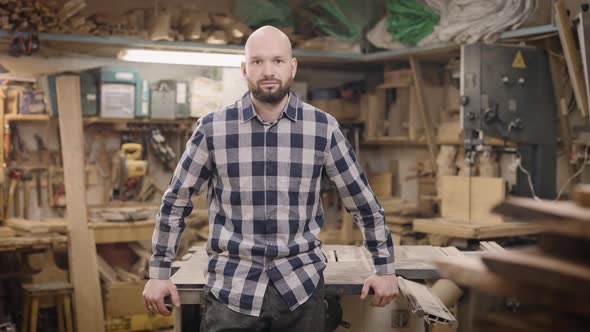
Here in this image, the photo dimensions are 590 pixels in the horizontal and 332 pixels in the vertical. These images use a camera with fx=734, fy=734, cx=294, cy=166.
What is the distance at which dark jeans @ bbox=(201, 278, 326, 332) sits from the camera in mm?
2199

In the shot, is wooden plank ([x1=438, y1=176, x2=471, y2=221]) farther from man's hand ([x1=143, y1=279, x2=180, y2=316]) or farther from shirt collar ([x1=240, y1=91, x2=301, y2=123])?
man's hand ([x1=143, y1=279, x2=180, y2=316])

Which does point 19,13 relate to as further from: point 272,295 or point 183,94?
point 272,295

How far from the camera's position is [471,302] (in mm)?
4332

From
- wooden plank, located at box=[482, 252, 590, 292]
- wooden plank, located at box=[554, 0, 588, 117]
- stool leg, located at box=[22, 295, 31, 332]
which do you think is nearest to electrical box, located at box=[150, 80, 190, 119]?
stool leg, located at box=[22, 295, 31, 332]

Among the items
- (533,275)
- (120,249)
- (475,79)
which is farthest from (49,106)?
(533,275)

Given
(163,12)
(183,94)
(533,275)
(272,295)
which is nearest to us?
(533,275)

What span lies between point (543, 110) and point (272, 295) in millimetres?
3041

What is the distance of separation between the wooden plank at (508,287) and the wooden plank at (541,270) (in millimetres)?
12

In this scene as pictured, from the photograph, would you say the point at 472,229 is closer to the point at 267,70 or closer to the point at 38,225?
the point at 267,70

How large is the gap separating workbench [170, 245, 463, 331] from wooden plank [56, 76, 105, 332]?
184 cm

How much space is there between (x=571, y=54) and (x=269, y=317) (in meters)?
3.01

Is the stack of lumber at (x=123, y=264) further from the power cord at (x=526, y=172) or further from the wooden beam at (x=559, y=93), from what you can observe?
the wooden beam at (x=559, y=93)

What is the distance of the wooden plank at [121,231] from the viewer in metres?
5.38

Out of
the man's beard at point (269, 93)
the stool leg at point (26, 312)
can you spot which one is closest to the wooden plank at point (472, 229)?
the man's beard at point (269, 93)
